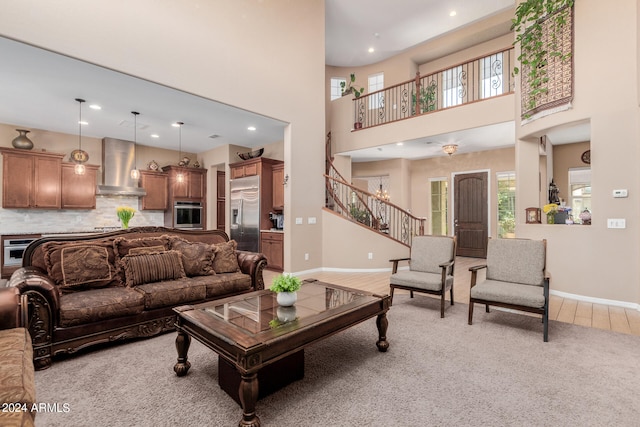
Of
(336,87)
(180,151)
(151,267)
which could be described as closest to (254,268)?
(151,267)

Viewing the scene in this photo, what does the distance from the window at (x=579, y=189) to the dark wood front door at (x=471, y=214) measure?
175 centimetres

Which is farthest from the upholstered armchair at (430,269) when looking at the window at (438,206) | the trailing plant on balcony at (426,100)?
the window at (438,206)

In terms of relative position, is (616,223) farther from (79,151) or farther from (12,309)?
(79,151)

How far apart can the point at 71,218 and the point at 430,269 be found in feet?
24.8

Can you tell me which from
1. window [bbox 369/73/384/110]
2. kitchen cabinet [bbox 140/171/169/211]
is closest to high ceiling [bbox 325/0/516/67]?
window [bbox 369/73/384/110]

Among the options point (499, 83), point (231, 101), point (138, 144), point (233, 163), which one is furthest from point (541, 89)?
point (138, 144)

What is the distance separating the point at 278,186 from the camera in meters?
6.91

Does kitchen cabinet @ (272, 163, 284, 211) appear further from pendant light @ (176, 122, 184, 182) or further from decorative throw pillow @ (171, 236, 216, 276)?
decorative throw pillow @ (171, 236, 216, 276)

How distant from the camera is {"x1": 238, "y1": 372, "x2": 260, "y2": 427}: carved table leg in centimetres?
168

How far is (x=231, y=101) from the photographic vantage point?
4.83 m

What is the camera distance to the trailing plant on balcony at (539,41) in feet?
14.4

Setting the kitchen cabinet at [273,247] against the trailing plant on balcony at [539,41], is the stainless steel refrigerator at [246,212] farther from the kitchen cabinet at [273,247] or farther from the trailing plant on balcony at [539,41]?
the trailing plant on balcony at [539,41]

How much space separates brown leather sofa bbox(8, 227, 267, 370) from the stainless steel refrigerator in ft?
9.07

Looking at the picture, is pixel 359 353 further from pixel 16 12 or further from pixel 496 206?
pixel 496 206
